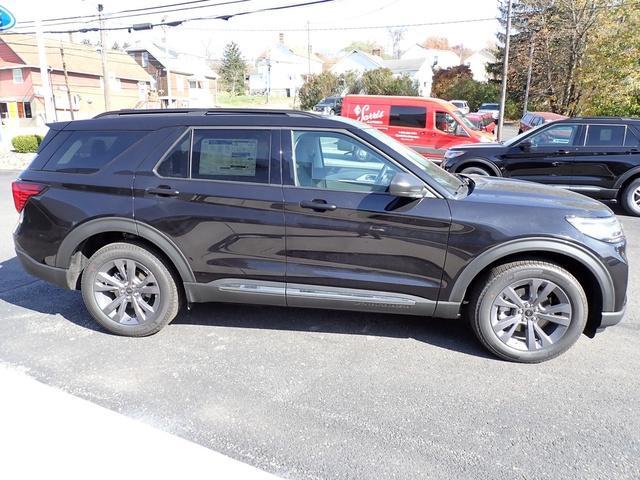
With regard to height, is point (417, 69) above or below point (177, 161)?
above

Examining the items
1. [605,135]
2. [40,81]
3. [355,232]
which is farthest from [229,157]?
[40,81]

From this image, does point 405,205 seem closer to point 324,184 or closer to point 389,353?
point 324,184

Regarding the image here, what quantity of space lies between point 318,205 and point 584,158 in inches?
276

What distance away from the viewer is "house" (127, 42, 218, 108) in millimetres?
58688

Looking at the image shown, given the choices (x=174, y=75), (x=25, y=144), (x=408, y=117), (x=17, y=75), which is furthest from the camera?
(x=174, y=75)

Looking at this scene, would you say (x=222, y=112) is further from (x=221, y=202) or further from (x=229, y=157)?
(x=221, y=202)

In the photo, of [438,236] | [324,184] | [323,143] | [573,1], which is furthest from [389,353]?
[573,1]

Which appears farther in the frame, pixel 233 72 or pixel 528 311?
pixel 233 72

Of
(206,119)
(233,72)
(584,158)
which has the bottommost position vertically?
(584,158)

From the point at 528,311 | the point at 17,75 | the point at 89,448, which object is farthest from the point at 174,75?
the point at 89,448

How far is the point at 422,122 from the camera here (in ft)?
43.6

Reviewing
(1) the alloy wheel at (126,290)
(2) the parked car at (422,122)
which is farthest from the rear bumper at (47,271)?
(2) the parked car at (422,122)

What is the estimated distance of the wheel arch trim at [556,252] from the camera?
10.8ft

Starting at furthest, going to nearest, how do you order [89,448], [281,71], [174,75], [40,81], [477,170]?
[281,71], [174,75], [40,81], [477,170], [89,448]
